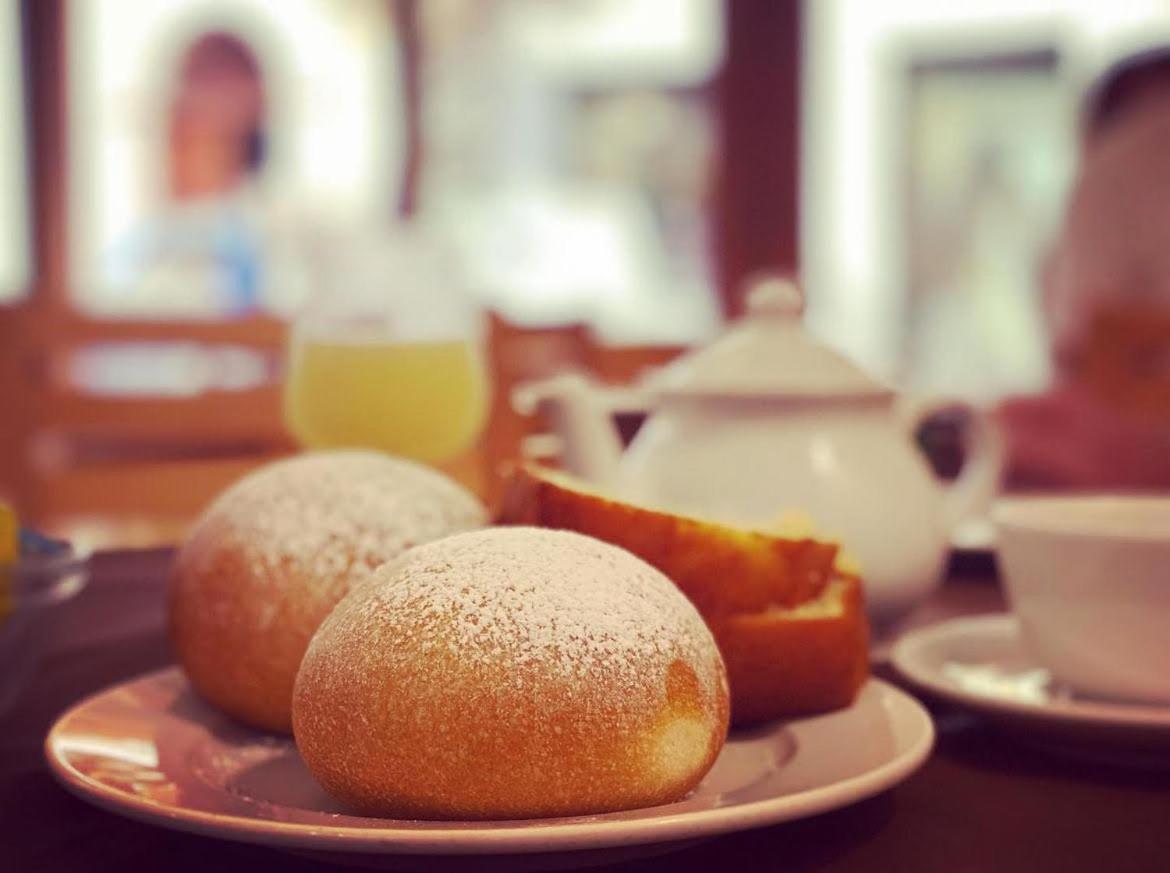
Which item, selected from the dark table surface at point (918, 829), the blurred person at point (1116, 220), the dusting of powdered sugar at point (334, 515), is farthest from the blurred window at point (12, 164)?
the dark table surface at point (918, 829)

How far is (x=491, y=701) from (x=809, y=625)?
0.16m

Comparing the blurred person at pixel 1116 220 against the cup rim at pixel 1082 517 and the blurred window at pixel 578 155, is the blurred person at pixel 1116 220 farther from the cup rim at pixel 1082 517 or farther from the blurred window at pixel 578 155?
the blurred window at pixel 578 155

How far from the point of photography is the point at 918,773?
17.3 inches

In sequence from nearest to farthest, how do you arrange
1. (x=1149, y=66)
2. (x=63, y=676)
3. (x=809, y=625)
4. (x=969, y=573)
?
(x=809, y=625)
(x=63, y=676)
(x=969, y=573)
(x=1149, y=66)

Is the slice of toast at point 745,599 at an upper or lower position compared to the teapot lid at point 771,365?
lower

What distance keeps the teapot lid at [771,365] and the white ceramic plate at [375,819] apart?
0.23 meters

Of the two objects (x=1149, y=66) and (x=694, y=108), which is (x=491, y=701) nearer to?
(x=1149, y=66)

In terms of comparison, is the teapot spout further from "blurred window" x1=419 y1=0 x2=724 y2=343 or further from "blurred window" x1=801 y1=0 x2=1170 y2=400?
"blurred window" x1=419 y1=0 x2=724 y2=343

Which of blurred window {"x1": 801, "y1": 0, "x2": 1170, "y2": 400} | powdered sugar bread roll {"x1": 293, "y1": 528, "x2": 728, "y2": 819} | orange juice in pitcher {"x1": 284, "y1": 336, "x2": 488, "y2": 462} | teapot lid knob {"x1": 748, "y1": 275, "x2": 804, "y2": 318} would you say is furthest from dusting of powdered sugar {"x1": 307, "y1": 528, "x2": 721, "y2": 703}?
blurred window {"x1": 801, "y1": 0, "x2": 1170, "y2": 400}

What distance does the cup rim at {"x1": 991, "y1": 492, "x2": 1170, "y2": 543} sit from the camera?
498mm

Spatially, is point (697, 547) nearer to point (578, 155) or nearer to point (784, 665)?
point (784, 665)

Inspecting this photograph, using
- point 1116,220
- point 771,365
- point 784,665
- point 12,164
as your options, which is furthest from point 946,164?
point 784,665

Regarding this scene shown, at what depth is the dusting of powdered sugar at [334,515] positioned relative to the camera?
48 cm

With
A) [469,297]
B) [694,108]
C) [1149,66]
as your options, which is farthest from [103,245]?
[1149,66]
